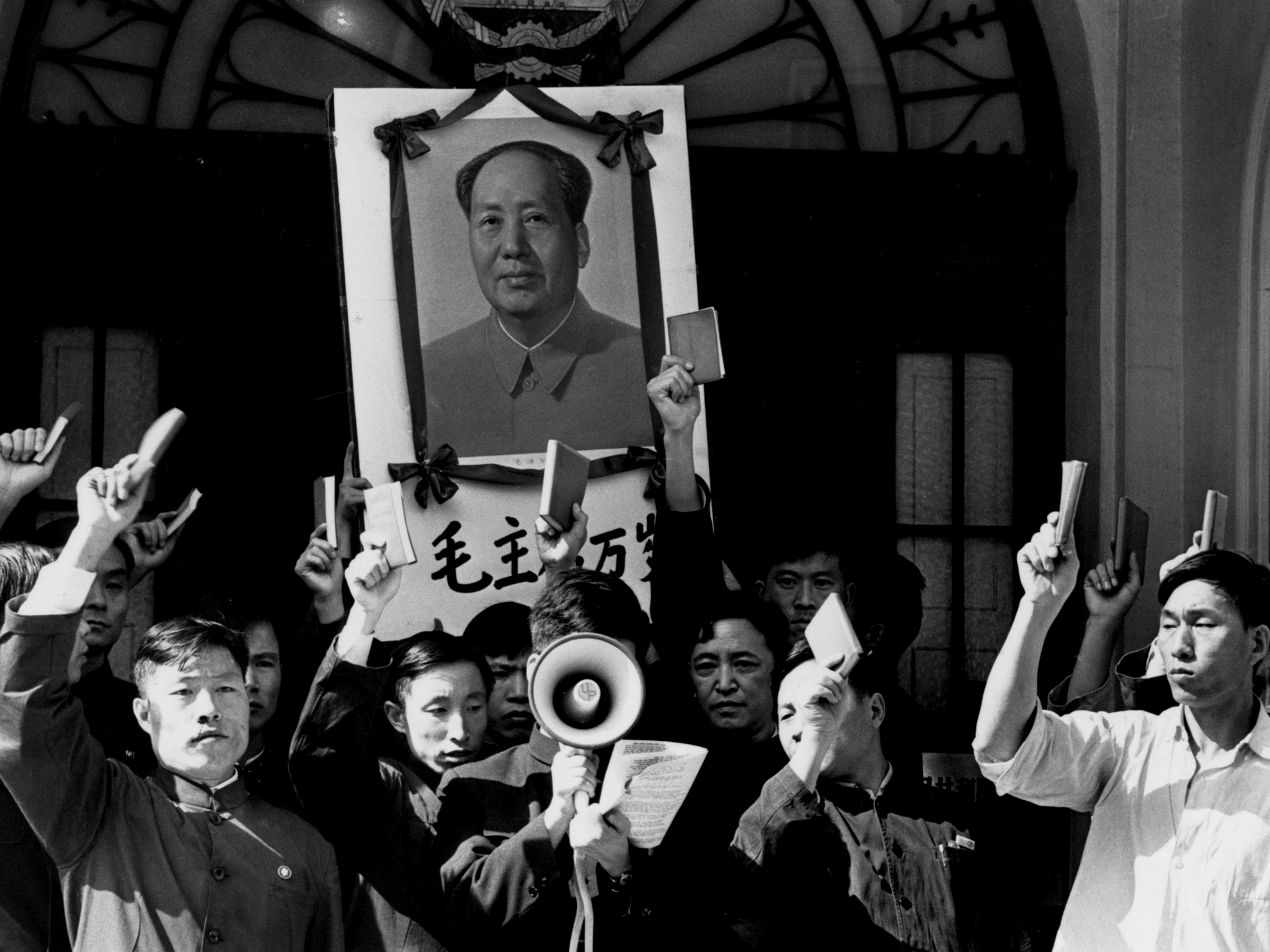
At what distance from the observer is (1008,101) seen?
7.34 m

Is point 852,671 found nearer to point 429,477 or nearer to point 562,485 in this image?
point 562,485

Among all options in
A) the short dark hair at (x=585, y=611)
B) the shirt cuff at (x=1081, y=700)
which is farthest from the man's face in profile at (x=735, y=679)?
the shirt cuff at (x=1081, y=700)

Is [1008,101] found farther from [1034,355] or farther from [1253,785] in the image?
[1253,785]

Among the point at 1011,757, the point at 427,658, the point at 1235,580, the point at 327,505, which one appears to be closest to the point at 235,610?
the point at 327,505

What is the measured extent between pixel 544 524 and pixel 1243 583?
1763 mm

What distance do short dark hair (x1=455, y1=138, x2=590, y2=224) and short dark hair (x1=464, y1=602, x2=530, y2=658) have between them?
4.22 feet

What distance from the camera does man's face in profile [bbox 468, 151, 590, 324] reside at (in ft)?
21.2

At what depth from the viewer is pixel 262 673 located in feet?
18.2

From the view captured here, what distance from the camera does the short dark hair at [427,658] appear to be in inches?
211

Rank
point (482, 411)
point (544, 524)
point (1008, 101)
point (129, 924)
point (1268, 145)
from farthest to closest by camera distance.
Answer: point (1008, 101), point (1268, 145), point (482, 411), point (544, 524), point (129, 924)

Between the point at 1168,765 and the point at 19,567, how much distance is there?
2.71 m

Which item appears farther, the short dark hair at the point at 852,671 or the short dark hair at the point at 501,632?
the short dark hair at the point at 501,632

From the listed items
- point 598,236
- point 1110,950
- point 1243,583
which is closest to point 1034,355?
point 598,236

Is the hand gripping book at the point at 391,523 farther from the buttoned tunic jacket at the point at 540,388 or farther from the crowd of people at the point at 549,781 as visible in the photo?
the buttoned tunic jacket at the point at 540,388
